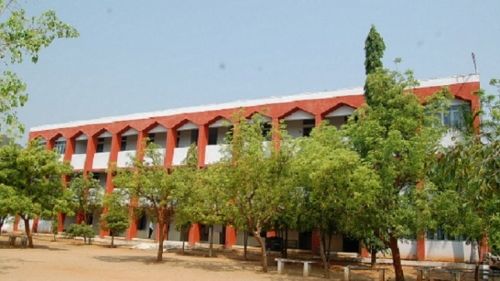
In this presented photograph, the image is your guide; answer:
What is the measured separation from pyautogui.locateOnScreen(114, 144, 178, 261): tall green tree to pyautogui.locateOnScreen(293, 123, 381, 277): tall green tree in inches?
275

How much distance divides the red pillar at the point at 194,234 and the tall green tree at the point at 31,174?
34.3 feet

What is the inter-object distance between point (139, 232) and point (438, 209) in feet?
94.7

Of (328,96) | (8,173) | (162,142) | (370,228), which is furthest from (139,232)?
(370,228)

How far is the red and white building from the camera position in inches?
1067

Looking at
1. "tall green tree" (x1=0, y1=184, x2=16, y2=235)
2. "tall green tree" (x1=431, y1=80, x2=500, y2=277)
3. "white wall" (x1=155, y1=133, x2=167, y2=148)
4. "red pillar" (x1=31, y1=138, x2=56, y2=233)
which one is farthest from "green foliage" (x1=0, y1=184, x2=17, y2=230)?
"tall green tree" (x1=431, y1=80, x2=500, y2=277)

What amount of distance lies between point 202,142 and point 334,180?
20.0m

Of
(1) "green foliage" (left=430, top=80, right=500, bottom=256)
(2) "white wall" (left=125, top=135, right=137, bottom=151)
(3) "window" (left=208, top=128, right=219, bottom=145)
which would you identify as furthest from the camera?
(2) "white wall" (left=125, top=135, right=137, bottom=151)

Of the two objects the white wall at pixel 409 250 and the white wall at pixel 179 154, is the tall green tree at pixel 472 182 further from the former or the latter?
the white wall at pixel 179 154

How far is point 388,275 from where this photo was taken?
22.2m

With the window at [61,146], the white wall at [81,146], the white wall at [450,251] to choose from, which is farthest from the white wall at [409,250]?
the window at [61,146]

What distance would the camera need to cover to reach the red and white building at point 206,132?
27.1m

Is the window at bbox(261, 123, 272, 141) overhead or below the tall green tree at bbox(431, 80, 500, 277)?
overhead

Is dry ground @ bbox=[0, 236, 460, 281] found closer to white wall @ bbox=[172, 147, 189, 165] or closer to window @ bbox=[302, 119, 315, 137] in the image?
window @ bbox=[302, 119, 315, 137]

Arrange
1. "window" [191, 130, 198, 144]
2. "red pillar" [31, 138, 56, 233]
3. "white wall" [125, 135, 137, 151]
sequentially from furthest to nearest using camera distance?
"red pillar" [31, 138, 56, 233]
"white wall" [125, 135, 137, 151]
"window" [191, 130, 198, 144]
